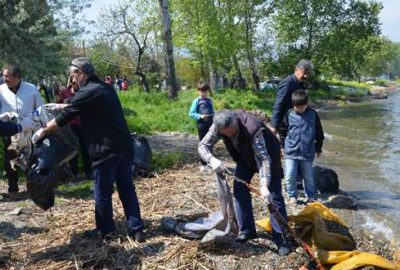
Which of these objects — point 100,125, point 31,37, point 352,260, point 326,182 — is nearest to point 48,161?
point 100,125

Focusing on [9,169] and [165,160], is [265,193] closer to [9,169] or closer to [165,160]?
[9,169]

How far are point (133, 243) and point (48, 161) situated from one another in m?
1.43

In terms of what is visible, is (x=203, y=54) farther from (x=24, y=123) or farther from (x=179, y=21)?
(x=24, y=123)

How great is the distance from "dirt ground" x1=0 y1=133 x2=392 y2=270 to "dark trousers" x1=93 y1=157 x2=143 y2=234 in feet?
0.61

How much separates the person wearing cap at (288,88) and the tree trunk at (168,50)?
1228cm

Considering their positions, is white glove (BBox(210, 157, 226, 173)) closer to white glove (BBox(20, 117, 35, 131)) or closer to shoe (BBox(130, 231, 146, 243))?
shoe (BBox(130, 231, 146, 243))

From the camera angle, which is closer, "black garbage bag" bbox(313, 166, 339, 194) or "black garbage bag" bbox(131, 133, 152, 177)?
"black garbage bag" bbox(313, 166, 339, 194)

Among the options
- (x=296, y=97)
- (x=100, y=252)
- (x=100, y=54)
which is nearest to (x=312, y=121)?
(x=296, y=97)

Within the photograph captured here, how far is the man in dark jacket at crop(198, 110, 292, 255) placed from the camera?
4.32m

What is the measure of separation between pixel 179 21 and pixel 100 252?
2327cm

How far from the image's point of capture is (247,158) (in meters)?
4.62

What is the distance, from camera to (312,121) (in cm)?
639

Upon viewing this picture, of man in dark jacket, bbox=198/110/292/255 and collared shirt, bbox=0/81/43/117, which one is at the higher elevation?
collared shirt, bbox=0/81/43/117

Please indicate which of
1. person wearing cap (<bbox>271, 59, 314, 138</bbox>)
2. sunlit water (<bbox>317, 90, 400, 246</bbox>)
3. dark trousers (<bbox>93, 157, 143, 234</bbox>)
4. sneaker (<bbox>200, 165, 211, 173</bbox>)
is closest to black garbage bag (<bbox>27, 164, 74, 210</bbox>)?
dark trousers (<bbox>93, 157, 143, 234</bbox>)
